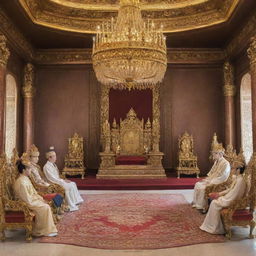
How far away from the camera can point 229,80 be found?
10312 mm

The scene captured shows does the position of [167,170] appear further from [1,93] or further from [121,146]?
[1,93]

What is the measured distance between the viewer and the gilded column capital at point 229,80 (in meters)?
10.3

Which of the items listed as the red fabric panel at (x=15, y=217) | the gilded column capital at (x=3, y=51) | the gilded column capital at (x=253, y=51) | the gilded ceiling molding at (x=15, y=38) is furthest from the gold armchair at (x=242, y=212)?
the gilded ceiling molding at (x=15, y=38)

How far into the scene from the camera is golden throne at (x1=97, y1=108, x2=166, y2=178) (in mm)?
9602

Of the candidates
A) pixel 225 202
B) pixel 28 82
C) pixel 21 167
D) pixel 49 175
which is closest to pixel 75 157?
pixel 28 82

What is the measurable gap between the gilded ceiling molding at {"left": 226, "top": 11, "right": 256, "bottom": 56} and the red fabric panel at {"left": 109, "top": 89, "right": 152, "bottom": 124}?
9.46 feet

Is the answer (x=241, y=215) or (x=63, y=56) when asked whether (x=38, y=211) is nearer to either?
(x=241, y=215)

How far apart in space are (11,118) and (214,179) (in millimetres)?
6519

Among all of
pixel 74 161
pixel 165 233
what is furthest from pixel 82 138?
pixel 165 233

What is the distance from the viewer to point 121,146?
10445 millimetres

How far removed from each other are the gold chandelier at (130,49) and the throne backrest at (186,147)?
4153 mm

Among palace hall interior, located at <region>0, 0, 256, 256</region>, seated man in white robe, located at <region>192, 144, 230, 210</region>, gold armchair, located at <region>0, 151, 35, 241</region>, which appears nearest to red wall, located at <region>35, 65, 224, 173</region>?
palace hall interior, located at <region>0, 0, 256, 256</region>

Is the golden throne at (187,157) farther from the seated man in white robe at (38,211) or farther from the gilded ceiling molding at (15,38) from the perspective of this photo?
the seated man in white robe at (38,211)

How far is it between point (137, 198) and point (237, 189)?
3.11 metres
